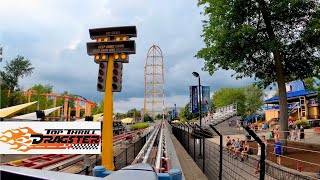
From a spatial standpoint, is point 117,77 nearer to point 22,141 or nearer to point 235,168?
point 22,141

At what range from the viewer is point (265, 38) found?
20.5 metres

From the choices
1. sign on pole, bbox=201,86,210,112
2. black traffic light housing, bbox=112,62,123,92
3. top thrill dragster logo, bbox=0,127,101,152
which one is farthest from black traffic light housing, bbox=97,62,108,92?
sign on pole, bbox=201,86,210,112

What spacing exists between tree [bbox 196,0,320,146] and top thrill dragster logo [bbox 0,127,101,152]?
11565mm

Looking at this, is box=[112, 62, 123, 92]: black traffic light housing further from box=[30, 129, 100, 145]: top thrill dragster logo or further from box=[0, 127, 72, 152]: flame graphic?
box=[0, 127, 72, 152]: flame graphic

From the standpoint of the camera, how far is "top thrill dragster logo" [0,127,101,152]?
9914 mm

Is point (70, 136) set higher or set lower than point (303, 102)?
lower

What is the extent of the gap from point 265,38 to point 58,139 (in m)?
16.1

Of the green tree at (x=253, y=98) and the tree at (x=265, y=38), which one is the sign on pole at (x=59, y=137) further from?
the green tree at (x=253, y=98)

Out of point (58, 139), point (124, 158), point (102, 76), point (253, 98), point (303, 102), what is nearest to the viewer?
point (58, 139)

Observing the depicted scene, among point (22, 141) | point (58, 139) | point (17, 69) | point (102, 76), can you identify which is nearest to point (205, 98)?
point (102, 76)

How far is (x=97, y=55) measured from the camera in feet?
36.5

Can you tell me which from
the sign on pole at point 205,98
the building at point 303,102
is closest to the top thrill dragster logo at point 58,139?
the sign on pole at point 205,98

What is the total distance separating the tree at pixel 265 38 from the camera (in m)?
18.4

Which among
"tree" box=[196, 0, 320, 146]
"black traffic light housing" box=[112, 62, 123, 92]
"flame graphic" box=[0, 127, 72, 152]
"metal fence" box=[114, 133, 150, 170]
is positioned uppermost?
"tree" box=[196, 0, 320, 146]
